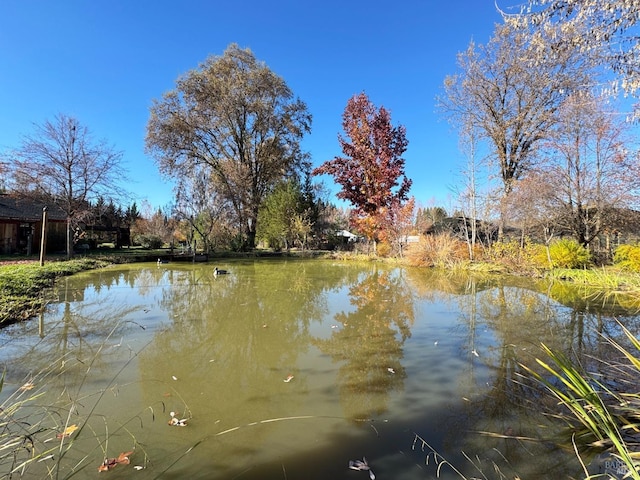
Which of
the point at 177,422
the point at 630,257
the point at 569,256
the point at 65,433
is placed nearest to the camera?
the point at 65,433

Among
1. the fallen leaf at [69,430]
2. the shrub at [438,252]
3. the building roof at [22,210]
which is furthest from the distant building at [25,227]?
the shrub at [438,252]

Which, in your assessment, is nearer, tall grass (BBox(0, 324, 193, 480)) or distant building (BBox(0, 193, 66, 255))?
tall grass (BBox(0, 324, 193, 480))

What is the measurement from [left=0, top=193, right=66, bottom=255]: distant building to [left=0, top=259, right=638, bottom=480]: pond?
14637mm

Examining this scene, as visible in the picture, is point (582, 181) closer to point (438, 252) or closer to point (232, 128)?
point (438, 252)

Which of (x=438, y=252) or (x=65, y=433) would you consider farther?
(x=438, y=252)

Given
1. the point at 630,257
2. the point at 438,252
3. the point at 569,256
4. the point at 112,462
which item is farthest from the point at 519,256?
Result: the point at 112,462

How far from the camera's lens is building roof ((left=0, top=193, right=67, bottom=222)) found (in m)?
16.7

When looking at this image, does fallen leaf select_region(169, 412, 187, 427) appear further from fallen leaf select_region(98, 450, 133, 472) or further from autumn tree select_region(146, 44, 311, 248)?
autumn tree select_region(146, 44, 311, 248)

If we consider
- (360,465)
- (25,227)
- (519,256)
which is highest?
(25,227)

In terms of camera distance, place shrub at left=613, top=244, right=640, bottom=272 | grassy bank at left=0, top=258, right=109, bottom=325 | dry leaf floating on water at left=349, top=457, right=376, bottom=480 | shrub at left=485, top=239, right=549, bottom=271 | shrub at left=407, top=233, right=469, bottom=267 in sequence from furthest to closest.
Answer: shrub at left=407, top=233, right=469, bottom=267 → shrub at left=485, top=239, right=549, bottom=271 → shrub at left=613, top=244, right=640, bottom=272 → grassy bank at left=0, top=258, right=109, bottom=325 → dry leaf floating on water at left=349, top=457, right=376, bottom=480

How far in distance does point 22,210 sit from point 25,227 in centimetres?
99

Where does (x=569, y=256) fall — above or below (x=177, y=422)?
above

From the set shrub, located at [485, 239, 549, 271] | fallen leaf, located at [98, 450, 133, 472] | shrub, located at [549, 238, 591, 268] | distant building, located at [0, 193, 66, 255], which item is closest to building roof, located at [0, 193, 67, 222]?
distant building, located at [0, 193, 66, 255]

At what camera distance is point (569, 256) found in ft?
35.7
